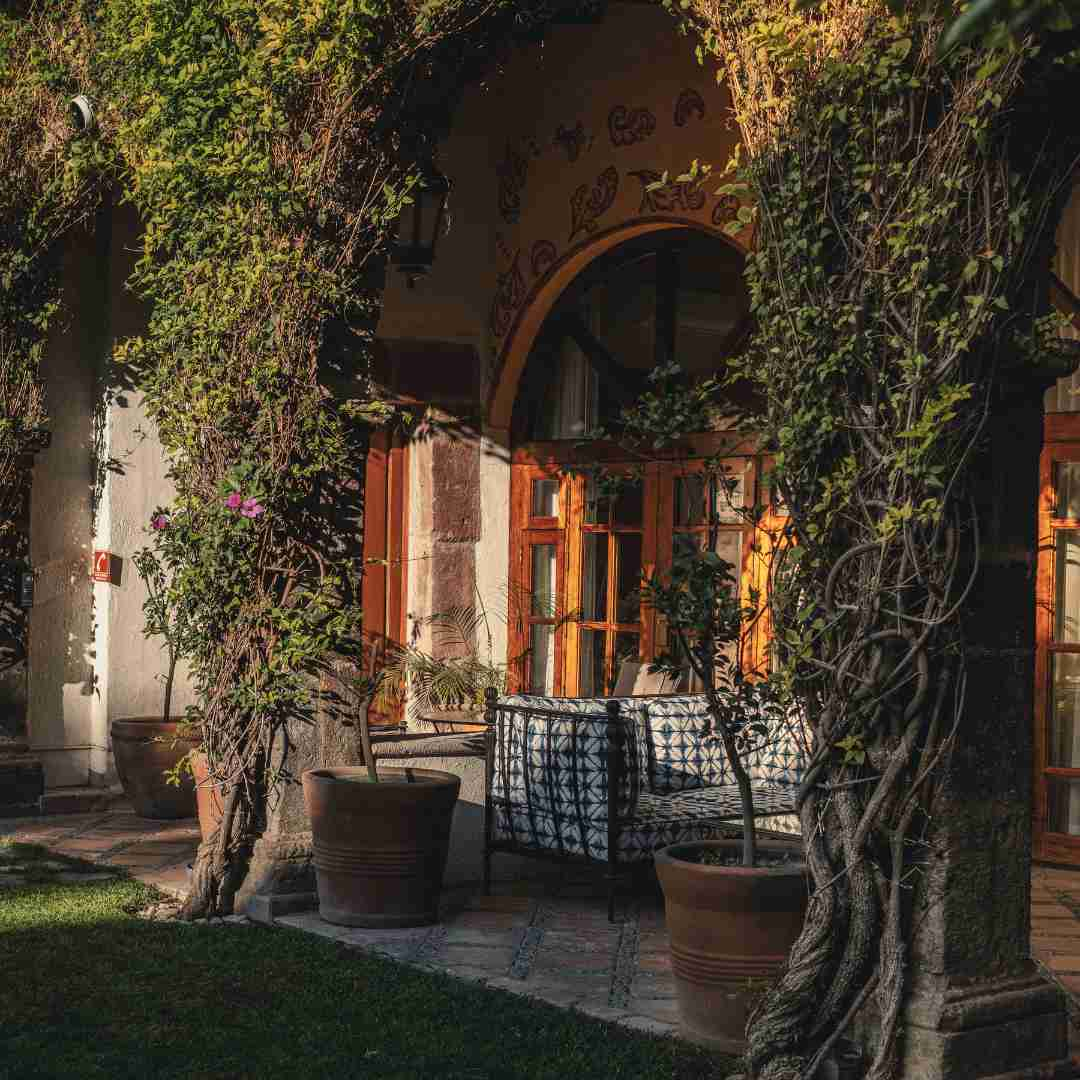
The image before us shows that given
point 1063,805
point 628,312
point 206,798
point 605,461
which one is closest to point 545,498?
point 605,461

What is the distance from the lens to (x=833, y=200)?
386 centimetres

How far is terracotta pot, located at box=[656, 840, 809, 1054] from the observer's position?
4.09m

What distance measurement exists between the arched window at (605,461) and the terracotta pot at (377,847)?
2595 millimetres

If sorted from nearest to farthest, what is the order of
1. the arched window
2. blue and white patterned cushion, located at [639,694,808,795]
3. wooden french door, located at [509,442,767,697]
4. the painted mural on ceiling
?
blue and white patterned cushion, located at [639,694,808,795]
the painted mural on ceiling
wooden french door, located at [509,442,767,697]
the arched window

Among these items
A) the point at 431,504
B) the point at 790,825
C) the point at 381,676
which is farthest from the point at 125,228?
the point at 790,825

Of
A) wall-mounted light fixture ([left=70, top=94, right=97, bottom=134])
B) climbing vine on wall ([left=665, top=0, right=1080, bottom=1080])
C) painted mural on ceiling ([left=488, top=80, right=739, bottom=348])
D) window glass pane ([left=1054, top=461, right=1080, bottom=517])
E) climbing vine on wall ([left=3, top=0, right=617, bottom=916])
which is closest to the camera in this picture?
climbing vine on wall ([left=665, top=0, right=1080, bottom=1080])

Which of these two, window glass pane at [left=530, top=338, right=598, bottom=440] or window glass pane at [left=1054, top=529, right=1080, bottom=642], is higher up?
window glass pane at [left=530, top=338, right=598, bottom=440]

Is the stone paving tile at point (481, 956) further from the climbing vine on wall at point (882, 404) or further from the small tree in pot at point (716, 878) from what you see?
the climbing vine on wall at point (882, 404)

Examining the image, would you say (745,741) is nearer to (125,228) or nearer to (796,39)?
(796,39)

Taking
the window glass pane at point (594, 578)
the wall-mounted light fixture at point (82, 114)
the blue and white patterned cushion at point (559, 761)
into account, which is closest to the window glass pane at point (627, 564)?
the window glass pane at point (594, 578)

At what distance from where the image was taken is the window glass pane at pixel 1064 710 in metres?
6.78

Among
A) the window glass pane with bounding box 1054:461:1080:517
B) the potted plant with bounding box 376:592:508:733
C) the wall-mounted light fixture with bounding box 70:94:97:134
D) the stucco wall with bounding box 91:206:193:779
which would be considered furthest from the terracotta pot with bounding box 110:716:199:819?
the window glass pane with bounding box 1054:461:1080:517

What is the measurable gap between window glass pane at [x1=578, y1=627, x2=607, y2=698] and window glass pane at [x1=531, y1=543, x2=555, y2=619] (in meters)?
0.29

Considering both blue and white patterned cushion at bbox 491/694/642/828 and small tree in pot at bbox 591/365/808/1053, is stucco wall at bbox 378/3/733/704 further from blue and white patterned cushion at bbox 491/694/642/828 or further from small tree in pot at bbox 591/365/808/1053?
small tree in pot at bbox 591/365/808/1053
